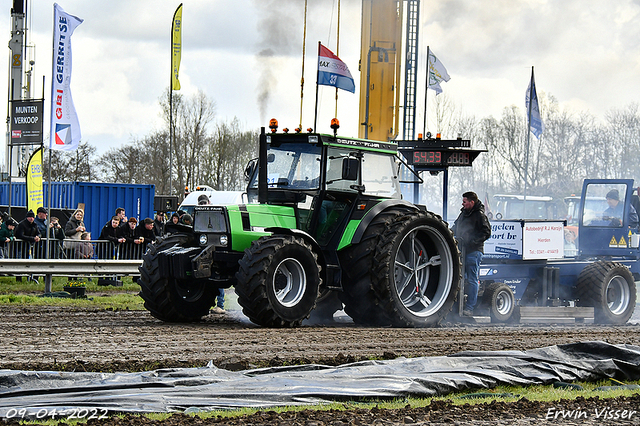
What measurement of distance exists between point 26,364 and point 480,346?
4609 mm

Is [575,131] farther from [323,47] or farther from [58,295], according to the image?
[58,295]

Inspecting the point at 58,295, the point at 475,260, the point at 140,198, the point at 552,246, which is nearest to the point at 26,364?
the point at 475,260

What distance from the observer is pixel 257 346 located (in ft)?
26.7

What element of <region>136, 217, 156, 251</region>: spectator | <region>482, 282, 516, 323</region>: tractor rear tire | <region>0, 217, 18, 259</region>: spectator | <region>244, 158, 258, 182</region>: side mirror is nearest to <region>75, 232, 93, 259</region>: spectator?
<region>136, 217, 156, 251</region>: spectator

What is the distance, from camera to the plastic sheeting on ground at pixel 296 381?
5.28 metres

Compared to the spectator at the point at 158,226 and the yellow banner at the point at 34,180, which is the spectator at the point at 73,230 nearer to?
the spectator at the point at 158,226

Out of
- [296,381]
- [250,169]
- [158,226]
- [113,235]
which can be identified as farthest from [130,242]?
[296,381]

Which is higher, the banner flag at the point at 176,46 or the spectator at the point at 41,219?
the banner flag at the point at 176,46

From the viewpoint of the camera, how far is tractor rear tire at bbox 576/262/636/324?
14016mm

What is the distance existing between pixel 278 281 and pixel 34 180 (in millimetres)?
11575

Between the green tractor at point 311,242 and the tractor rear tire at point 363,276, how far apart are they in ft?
0.04

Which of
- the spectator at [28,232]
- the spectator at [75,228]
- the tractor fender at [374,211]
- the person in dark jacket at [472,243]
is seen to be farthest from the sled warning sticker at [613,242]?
the spectator at [28,232]

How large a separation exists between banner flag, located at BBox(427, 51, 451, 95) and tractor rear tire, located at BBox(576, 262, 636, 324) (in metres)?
11.6

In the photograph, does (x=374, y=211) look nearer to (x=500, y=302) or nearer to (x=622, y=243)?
(x=500, y=302)
